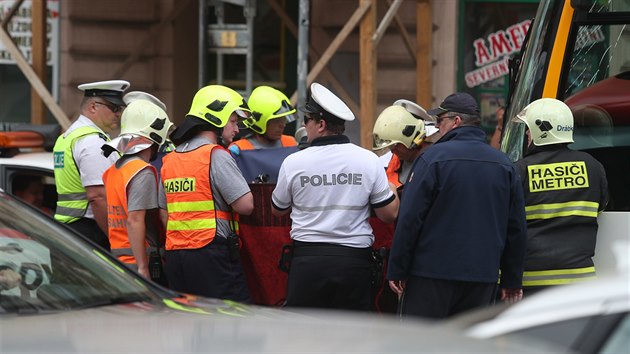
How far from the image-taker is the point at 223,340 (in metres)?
3.27

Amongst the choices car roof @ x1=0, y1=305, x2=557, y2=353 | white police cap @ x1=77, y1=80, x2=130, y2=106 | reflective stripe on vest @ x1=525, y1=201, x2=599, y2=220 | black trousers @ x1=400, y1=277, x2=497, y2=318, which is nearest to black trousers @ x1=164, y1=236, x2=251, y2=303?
black trousers @ x1=400, y1=277, x2=497, y2=318

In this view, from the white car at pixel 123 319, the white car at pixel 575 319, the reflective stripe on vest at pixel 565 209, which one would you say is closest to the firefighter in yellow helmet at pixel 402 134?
the reflective stripe on vest at pixel 565 209

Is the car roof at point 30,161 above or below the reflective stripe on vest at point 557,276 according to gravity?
above

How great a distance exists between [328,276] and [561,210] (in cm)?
123

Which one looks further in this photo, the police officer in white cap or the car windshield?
the police officer in white cap

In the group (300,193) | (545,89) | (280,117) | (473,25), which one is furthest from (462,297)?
(473,25)

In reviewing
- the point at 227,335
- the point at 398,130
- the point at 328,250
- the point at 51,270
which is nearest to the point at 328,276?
the point at 328,250

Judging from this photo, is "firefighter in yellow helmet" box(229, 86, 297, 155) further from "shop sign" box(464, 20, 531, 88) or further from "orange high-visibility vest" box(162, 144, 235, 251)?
"shop sign" box(464, 20, 531, 88)

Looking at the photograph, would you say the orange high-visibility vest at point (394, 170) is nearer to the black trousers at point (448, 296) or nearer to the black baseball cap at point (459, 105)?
the black baseball cap at point (459, 105)

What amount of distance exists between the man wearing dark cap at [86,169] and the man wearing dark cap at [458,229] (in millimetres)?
2078

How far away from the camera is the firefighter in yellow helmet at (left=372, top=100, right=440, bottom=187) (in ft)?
22.2

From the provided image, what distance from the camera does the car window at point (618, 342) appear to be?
2.58 meters

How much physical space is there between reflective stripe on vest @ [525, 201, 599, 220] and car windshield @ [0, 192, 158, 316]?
8.00ft

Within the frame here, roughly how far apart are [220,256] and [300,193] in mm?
595
